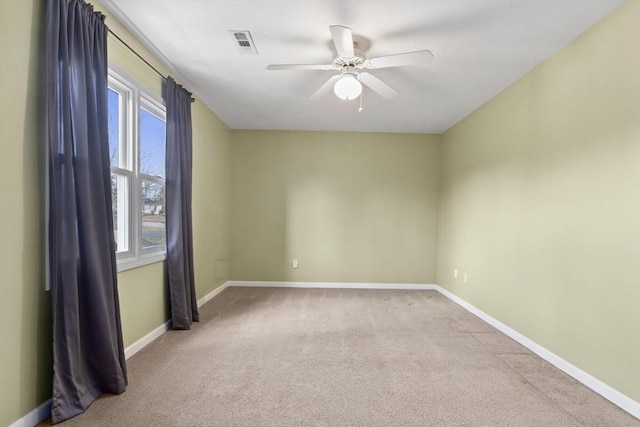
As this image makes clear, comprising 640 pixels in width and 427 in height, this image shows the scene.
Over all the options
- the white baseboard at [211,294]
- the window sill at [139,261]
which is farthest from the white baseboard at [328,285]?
the window sill at [139,261]

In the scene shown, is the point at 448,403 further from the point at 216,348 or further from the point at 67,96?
the point at 67,96

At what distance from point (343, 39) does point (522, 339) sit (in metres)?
3.05

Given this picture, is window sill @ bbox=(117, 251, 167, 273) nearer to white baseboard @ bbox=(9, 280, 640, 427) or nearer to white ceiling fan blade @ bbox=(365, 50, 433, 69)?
white baseboard @ bbox=(9, 280, 640, 427)

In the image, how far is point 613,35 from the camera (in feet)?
6.76

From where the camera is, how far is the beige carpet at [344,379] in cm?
183

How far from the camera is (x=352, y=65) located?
98.7 inches

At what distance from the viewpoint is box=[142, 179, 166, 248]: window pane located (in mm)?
2801

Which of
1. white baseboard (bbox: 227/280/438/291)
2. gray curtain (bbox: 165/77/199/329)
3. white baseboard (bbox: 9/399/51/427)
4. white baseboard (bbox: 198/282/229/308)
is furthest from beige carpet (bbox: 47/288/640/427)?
white baseboard (bbox: 227/280/438/291)

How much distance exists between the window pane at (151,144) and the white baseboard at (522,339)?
261cm

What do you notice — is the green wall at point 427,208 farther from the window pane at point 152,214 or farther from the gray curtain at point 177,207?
the window pane at point 152,214

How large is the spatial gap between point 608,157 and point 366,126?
10.2 ft

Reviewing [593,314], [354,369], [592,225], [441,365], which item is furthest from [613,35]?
[354,369]

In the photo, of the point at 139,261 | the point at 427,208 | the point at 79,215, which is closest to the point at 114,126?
the point at 79,215

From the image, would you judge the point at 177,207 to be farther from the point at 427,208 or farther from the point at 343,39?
the point at 427,208
